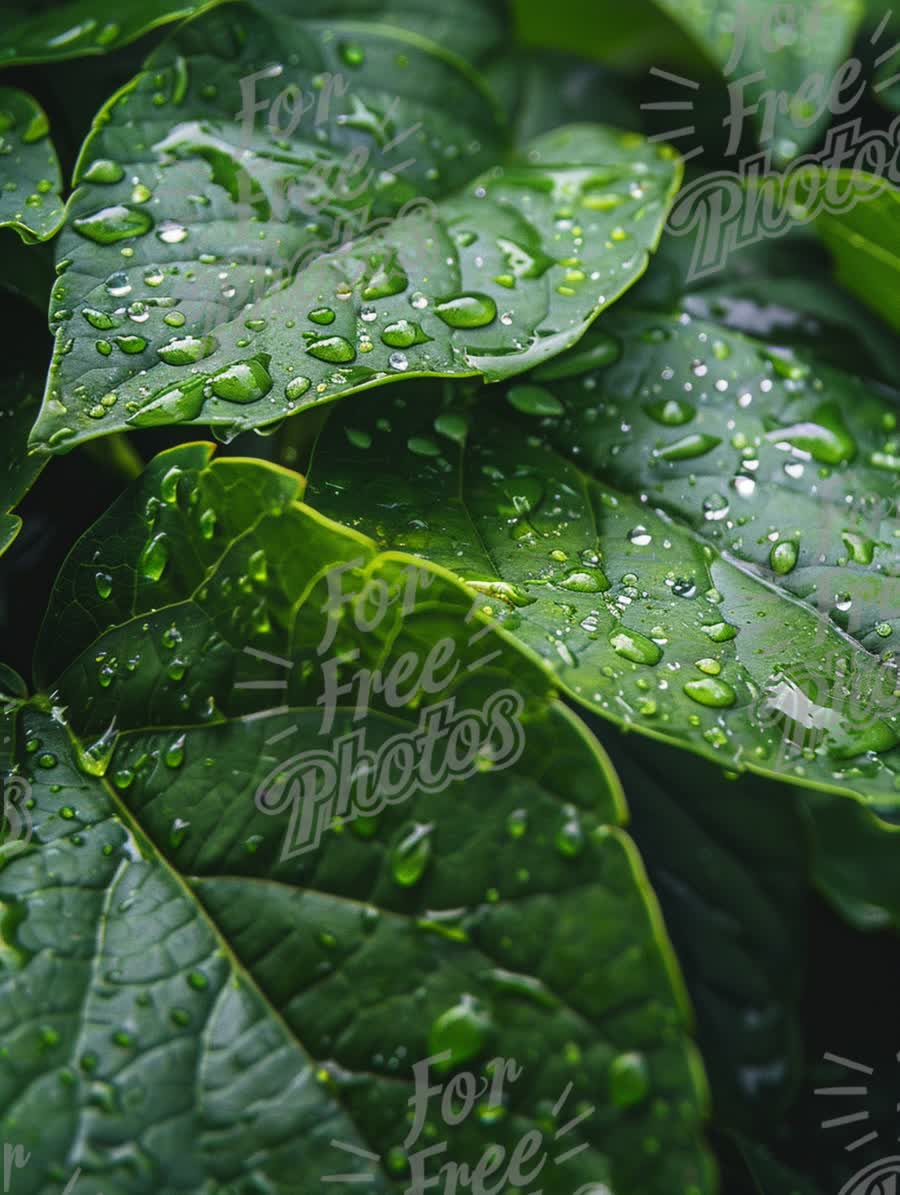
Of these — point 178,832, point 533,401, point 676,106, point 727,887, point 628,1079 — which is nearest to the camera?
point 628,1079

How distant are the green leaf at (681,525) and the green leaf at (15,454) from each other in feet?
0.69

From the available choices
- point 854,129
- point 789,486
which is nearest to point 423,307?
point 789,486

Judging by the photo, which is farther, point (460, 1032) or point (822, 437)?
point (822, 437)

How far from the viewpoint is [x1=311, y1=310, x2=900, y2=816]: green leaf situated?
24.7 inches

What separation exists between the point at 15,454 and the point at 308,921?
42cm

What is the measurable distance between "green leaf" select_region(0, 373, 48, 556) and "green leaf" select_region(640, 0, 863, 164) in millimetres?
747

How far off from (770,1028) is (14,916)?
66cm

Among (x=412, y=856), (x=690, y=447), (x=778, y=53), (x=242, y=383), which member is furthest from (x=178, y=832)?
(x=778, y=53)

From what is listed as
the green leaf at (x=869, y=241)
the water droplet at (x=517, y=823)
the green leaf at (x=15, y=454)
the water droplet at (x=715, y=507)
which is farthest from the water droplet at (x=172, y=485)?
the green leaf at (x=869, y=241)


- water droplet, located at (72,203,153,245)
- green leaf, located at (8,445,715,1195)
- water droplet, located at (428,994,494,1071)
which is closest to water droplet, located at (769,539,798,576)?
green leaf, located at (8,445,715,1195)

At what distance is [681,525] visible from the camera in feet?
2.56

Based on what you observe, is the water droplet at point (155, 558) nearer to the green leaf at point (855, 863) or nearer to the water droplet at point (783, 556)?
the water droplet at point (783, 556)

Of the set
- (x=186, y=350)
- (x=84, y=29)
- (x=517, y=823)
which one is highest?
(x=84, y=29)

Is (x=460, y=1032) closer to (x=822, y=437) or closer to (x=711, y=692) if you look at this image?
(x=711, y=692)
